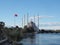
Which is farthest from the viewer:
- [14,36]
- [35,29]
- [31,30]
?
[35,29]

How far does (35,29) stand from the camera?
531 feet

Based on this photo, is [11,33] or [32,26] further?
[32,26]

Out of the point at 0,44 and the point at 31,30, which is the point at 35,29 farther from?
the point at 0,44

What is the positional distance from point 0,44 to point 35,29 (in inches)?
5196

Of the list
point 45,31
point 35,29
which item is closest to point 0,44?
point 35,29

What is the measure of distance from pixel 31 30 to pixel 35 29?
11484mm

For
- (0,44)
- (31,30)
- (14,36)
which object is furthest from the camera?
(31,30)

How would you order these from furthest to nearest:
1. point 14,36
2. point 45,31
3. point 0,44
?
point 45,31 < point 14,36 < point 0,44

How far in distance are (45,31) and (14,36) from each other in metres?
147

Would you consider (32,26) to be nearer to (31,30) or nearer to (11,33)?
(31,30)

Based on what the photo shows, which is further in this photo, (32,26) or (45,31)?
(45,31)

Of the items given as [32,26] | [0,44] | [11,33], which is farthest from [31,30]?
[0,44]

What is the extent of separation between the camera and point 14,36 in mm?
51906

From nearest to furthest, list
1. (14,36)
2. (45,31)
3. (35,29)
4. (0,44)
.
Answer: (0,44)
(14,36)
(35,29)
(45,31)
